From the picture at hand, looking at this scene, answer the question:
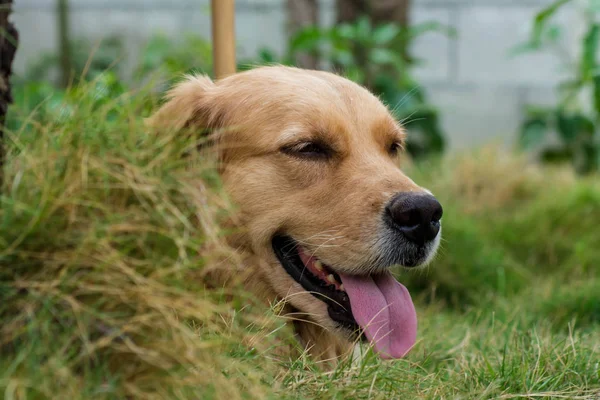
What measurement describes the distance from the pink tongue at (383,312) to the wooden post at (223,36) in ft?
5.26

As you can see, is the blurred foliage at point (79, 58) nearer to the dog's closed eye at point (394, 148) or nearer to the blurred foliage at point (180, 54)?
the blurred foliage at point (180, 54)

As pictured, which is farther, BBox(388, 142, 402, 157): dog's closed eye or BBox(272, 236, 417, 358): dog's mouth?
BBox(388, 142, 402, 157): dog's closed eye

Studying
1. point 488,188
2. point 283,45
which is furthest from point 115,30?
point 488,188

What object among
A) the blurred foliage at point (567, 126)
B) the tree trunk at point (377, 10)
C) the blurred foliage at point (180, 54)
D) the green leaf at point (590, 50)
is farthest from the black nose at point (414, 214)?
the tree trunk at point (377, 10)

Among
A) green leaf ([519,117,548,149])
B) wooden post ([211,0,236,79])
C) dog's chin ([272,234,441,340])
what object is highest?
wooden post ([211,0,236,79])

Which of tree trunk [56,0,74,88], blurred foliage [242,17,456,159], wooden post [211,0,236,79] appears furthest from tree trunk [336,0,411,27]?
wooden post [211,0,236,79]

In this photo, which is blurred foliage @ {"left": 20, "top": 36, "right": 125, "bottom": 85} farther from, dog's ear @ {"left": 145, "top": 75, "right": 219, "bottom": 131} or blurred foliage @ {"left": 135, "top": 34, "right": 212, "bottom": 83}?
dog's ear @ {"left": 145, "top": 75, "right": 219, "bottom": 131}

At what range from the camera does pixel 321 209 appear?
138 inches

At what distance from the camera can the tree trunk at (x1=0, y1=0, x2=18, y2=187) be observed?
104 inches

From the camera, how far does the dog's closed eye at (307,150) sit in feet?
11.9

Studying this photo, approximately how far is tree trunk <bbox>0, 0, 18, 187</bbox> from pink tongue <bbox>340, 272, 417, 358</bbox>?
61.7 inches

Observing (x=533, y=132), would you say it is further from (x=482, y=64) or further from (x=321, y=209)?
(x=321, y=209)

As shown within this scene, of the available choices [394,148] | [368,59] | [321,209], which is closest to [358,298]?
[321,209]

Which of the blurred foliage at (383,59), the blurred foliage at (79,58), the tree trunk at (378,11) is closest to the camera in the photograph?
the blurred foliage at (383,59)
